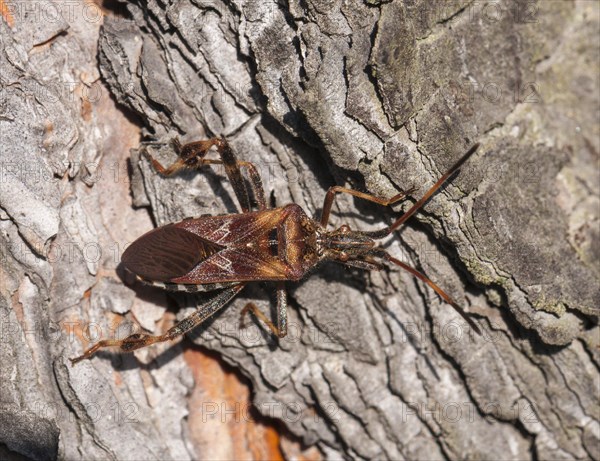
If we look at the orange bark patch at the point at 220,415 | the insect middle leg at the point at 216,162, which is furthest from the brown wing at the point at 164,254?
the orange bark patch at the point at 220,415

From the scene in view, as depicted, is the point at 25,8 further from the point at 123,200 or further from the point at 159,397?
the point at 159,397

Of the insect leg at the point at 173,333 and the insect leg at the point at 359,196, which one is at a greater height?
the insect leg at the point at 359,196

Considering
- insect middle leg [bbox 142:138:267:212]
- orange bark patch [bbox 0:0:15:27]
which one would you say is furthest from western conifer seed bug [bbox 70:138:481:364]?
orange bark patch [bbox 0:0:15:27]

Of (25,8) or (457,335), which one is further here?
(457,335)

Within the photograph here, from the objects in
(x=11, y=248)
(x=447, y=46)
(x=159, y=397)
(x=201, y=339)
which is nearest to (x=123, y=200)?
(x=11, y=248)

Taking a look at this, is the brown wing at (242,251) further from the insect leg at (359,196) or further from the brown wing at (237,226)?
the insect leg at (359,196)

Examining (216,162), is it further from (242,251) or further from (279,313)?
Result: (279,313)
